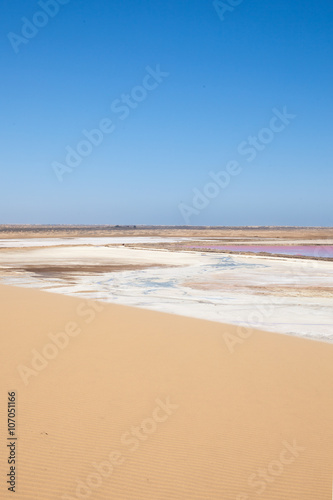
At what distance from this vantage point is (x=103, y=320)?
937 centimetres

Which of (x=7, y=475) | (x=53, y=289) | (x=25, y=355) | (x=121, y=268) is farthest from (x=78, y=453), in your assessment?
(x=121, y=268)

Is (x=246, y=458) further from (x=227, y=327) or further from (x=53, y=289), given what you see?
(x=53, y=289)

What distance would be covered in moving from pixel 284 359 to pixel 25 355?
414 centimetres

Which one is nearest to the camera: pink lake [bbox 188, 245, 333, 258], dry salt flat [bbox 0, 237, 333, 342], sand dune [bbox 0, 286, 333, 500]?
sand dune [bbox 0, 286, 333, 500]
